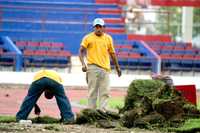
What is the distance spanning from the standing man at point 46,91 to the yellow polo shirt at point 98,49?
2003 mm

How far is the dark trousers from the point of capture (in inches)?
564

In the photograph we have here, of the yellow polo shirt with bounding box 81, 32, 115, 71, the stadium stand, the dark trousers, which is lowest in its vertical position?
the dark trousers

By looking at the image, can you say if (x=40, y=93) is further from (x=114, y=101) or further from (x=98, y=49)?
(x=114, y=101)

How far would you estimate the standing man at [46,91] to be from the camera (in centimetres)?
1434

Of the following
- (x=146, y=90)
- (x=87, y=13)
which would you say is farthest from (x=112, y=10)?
(x=146, y=90)

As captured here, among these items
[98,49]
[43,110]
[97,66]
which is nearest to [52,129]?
[97,66]

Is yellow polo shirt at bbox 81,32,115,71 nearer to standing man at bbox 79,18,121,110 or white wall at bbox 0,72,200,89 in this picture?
standing man at bbox 79,18,121,110

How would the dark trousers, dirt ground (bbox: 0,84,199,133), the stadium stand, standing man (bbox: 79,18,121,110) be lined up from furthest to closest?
1. the stadium stand
2. standing man (bbox: 79,18,121,110)
3. the dark trousers
4. dirt ground (bbox: 0,84,199,133)

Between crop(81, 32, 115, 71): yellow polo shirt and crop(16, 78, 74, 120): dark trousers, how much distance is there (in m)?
2.04

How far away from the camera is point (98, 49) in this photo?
16.4m

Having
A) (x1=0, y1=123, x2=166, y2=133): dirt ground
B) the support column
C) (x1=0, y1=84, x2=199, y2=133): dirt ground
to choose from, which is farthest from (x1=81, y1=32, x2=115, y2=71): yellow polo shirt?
the support column

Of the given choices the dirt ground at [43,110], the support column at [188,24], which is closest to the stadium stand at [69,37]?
the support column at [188,24]

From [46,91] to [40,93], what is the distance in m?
0.18

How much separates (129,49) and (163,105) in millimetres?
23807
